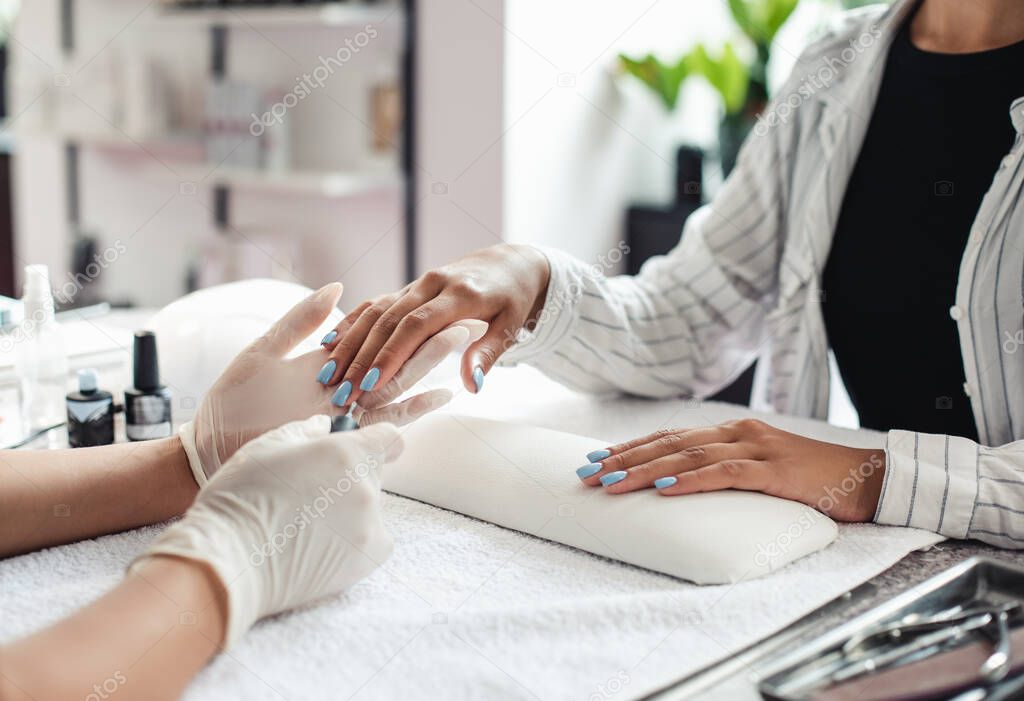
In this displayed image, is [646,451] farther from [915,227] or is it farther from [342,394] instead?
[915,227]

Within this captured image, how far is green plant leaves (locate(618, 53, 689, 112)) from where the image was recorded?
223 centimetres

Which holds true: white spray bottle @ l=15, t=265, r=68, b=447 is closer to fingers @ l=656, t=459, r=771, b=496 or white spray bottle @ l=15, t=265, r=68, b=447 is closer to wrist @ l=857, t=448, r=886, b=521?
fingers @ l=656, t=459, r=771, b=496

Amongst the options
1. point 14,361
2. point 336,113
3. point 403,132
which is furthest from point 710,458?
A: point 336,113

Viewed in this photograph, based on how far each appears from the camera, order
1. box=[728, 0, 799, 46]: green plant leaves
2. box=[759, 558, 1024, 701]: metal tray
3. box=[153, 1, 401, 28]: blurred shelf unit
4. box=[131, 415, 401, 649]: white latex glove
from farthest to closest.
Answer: box=[153, 1, 401, 28]: blurred shelf unit, box=[728, 0, 799, 46]: green plant leaves, box=[131, 415, 401, 649]: white latex glove, box=[759, 558, 1024, 701]: metal tray

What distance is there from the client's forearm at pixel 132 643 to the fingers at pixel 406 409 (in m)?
0.25

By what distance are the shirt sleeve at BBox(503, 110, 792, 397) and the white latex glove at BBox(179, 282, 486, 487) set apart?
0.27 m

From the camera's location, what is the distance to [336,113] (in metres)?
2.56

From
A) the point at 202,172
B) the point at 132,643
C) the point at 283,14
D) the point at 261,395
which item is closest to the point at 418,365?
the point at 261,395

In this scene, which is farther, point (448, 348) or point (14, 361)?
point (14, 361)

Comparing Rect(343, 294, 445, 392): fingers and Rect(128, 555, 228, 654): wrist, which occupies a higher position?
Rect(343, 294, 445, 392): fingers

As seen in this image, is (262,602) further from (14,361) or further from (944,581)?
(14,361)

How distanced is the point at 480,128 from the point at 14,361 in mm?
1354

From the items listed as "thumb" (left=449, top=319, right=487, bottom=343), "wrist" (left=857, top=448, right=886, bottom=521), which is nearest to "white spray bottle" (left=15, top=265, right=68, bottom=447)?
"thumb" (left=449, top=319, right=487, bottom=343)

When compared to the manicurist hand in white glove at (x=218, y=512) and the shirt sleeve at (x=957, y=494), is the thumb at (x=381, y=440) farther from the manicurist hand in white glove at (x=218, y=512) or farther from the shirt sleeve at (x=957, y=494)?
the shirt sleeve at (x=957, y=494)
